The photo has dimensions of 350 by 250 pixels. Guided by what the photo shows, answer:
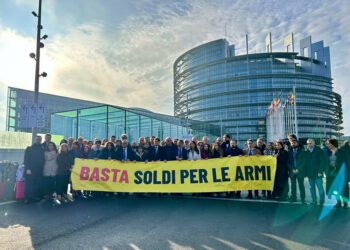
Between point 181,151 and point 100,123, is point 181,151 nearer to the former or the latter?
point 181,151

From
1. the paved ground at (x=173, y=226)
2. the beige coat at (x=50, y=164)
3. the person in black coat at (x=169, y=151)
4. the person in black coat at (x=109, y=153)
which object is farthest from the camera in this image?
the person in black coat at (x=169, y=151)

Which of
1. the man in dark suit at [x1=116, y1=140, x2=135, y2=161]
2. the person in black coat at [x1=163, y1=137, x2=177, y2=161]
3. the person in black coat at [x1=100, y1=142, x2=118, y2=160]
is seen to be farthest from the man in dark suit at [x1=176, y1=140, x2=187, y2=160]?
the person in black coat at [x1=100, y1=142, x2=118, y2=160]

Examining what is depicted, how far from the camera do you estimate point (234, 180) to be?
730cm

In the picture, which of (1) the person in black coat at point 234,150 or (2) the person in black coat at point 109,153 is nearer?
(1) the person in black coat at point 234,150

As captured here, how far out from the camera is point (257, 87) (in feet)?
306

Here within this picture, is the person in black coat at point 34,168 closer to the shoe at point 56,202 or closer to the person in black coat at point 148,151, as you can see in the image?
the shoe at point 56,202

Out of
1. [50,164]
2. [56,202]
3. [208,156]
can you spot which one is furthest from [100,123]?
[208,156]

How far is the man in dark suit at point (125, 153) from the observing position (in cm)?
858

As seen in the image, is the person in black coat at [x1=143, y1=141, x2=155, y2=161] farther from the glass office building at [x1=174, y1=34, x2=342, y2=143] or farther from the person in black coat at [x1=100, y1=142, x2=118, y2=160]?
the glass office building at [x1=174, y1=34, x2=342, y2=143]

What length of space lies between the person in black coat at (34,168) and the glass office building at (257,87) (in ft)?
279

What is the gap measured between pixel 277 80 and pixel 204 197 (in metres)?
95.4

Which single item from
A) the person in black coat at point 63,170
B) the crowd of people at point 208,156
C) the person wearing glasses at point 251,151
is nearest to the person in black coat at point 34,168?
the crowd of people at point 208,156

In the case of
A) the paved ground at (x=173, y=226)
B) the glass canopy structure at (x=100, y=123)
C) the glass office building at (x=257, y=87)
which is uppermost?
the glass office building at (x=257, y=87)

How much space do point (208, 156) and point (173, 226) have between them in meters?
4.05
